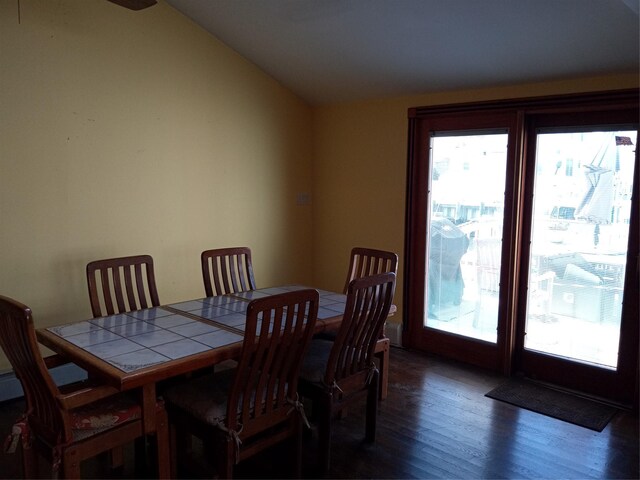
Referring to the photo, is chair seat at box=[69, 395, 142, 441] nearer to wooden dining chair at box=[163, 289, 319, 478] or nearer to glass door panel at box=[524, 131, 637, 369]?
wooden dining chair at box=[163, 289, 319, 478]

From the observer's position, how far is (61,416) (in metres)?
1.81

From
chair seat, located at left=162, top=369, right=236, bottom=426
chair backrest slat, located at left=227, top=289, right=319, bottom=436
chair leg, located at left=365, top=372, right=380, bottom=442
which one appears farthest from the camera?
chair leg, located at left=365, top=372, right=380, bottom=442

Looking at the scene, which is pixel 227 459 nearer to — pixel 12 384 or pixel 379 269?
pixel 379 269

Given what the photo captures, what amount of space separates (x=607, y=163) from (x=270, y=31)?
2343 mm

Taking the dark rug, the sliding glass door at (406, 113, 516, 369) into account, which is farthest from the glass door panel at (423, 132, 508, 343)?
the dark rug

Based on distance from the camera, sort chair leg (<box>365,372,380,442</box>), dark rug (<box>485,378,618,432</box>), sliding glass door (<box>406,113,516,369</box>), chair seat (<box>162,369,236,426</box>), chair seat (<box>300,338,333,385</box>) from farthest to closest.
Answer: sliding glass door (<box>406,113,516,369</box>) < dark rug (<box>485,378,618,432</box>) < chair leg (<box>365,372,380,442</box>) < chair seat (<box>300,338,333,385</box>) < chair seat (<box>162,369,236,426</box>)

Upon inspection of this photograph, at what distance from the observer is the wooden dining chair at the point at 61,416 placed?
1.76 metres

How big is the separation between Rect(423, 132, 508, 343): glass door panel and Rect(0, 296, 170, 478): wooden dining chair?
8.19 ft

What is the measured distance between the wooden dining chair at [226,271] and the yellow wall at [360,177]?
4.28 feet

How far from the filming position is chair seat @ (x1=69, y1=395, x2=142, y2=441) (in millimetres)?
1895

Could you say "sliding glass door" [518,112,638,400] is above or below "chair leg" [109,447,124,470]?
above

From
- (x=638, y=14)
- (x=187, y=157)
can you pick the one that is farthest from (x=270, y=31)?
(x=638, y=14)

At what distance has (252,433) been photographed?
82.4 inches

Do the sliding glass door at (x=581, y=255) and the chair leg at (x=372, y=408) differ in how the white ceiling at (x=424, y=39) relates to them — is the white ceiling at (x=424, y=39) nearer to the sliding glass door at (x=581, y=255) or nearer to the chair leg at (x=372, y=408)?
the sliding glass door at (x=581, y=255)
